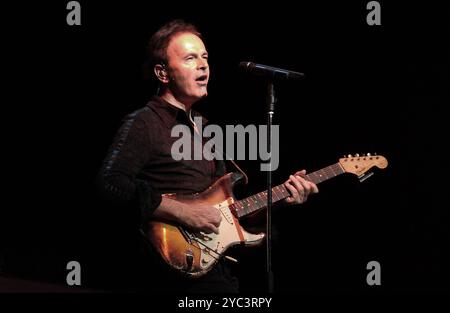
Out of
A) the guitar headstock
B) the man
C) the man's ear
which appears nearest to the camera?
the man

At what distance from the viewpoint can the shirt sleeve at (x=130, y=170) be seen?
240cm

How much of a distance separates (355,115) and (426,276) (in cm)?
101

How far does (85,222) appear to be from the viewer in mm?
3475

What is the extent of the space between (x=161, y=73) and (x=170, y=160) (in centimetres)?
47

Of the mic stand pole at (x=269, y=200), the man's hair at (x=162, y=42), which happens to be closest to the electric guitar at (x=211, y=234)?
the mic stand pole at (x=269, y=200)

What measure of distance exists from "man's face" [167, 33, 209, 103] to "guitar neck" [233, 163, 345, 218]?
517 millimetres

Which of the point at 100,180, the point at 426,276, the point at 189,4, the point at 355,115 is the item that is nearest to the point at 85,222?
the point at 100,180

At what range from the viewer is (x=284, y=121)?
12.1 ft

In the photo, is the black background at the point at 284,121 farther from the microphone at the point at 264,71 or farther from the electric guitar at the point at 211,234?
the microphone at the point at 264,71

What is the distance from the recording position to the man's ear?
2.83 metres

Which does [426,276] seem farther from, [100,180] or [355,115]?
[100,180]

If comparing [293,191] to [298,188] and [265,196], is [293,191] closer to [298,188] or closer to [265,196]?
[298,188]

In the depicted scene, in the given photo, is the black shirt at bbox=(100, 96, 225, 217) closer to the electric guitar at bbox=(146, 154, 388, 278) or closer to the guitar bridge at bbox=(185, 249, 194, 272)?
the electric guitar at bbox=(146, 154, 388, 278)

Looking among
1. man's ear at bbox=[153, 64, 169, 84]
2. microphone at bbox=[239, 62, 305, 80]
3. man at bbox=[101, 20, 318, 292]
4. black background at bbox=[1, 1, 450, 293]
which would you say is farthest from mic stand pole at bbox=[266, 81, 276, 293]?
black background at bbox=[1, 1, 450, 293]
